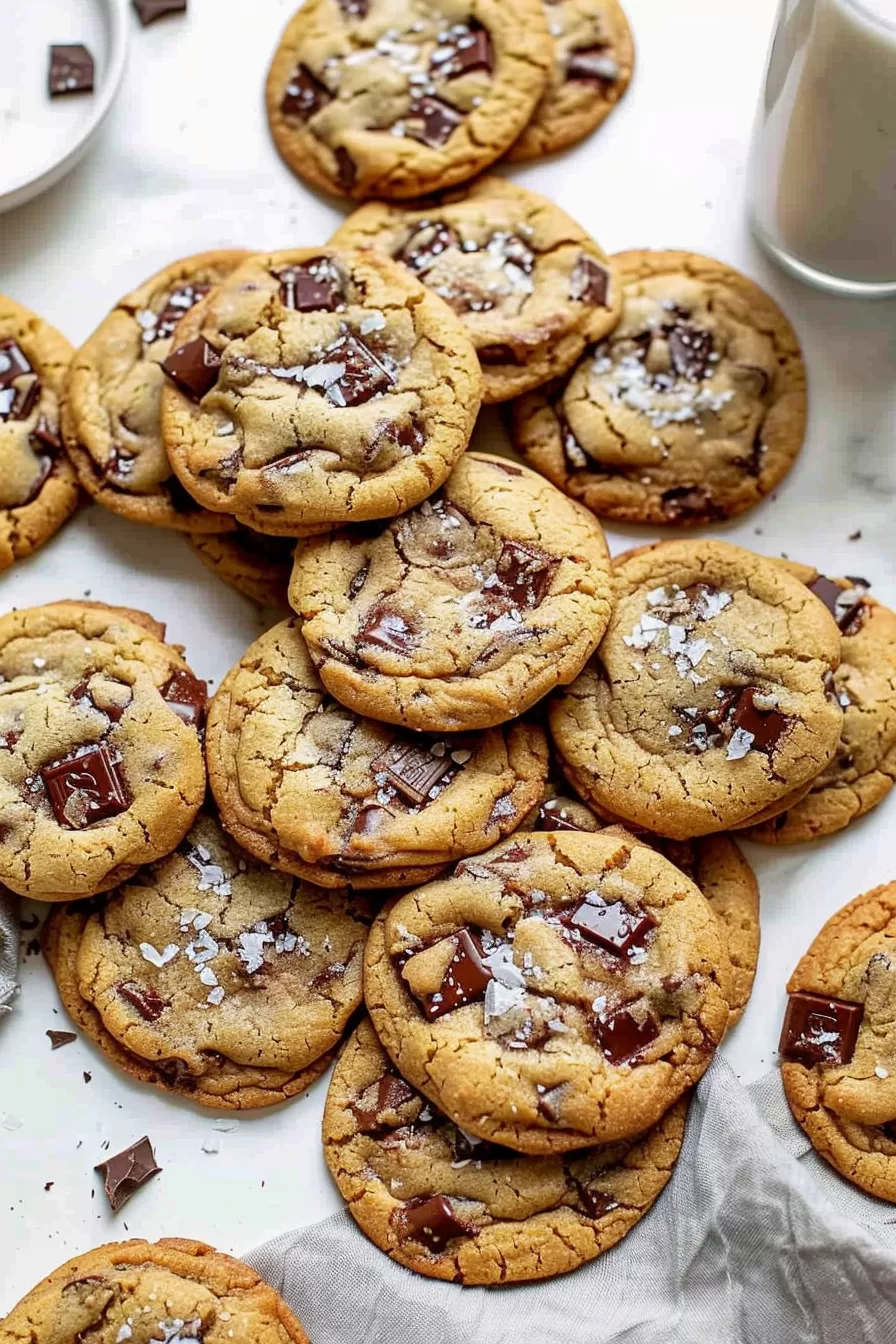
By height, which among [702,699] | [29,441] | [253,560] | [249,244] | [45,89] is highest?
[45,89]

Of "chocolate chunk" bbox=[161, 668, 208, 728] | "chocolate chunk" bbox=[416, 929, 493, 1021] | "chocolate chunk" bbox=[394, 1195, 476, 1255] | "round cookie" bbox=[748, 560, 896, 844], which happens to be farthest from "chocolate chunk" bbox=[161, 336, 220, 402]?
"chocolate chunk" bbox=[394, 1195, 476, 1255]

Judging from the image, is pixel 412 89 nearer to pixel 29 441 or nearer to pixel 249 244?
pixel 249 244

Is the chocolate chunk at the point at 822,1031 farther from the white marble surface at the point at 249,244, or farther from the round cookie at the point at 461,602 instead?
the round cookie at the point at 461,602

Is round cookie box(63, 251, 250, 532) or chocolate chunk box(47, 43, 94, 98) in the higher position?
chocolate chunk box(47, 43, 94, 98)

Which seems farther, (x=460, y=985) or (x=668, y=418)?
(x=668, y=418)

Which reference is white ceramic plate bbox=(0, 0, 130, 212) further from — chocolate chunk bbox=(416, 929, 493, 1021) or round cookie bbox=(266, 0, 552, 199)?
chocolate chunk bbox=(416, 929, 493, 1021)

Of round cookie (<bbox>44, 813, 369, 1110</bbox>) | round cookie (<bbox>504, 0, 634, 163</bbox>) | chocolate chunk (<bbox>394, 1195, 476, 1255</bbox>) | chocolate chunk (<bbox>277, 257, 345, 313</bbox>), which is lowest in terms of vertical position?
chocolate chunk (<bbox>394, 1195, 476, 1255</bbox>)

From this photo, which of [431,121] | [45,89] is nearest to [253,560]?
[431,121]

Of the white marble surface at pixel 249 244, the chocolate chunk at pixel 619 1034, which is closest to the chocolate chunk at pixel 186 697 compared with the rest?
the white marble surface at pixel 249 244
